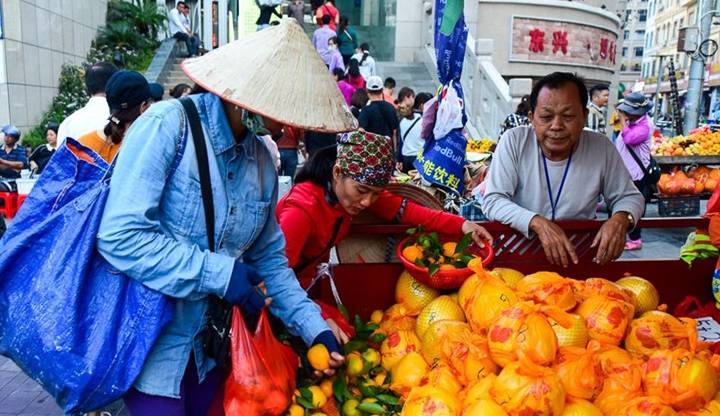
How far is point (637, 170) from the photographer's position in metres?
7.55

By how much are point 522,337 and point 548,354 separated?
11 cm

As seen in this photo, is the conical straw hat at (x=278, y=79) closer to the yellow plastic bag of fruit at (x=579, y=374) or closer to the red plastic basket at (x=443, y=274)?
the red plastic basket at (x=443, y=274)

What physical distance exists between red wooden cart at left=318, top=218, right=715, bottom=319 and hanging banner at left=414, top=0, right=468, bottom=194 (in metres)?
2.98

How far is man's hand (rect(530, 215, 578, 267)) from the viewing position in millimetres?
2645

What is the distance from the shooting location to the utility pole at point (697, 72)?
13.4 meters

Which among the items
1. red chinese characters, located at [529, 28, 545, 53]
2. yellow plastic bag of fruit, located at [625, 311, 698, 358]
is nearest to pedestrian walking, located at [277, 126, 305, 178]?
yellow plastic bag of fruit, located at [625, 311, 698, 358]

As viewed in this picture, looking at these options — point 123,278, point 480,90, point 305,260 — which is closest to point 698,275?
point 305,260

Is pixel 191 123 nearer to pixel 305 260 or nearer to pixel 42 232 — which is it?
pixel 42 232

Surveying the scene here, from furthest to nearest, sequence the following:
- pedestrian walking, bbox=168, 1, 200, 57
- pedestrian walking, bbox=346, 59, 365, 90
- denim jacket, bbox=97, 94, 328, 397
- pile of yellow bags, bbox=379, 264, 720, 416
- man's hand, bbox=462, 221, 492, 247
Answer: pedestrian walking, bbox=168, 1, 200, 57
pedestrian walking, bbox=346, 59, 365, 90
man's hand, bbox=462, 221, 492, 247
pile of yellow bags, bbox=379, 264, 720, 416
denim jacket, bbox=97, 94, 328, 397

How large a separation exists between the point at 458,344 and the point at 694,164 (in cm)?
927

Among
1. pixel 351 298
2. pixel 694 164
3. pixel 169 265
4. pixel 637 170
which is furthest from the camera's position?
pixel 694 164

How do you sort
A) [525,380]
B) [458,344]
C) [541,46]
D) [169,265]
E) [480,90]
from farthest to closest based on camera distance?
[541,46], [480,90], [458,344], [525,380], [169,265]

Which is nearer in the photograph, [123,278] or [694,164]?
[123,278]

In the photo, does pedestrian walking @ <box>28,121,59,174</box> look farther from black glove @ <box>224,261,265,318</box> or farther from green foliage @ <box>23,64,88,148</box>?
black glove @ <box>224,261,265,318</box>
